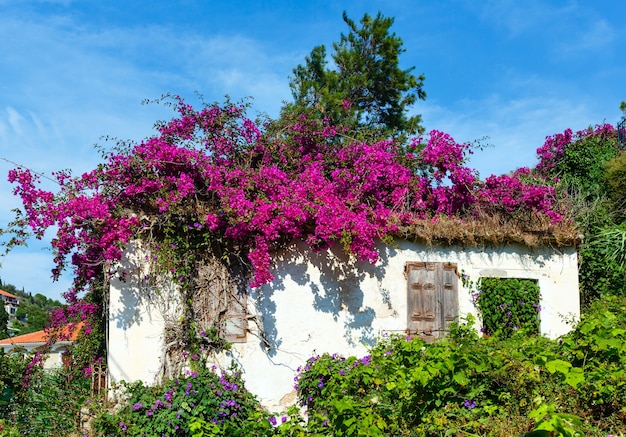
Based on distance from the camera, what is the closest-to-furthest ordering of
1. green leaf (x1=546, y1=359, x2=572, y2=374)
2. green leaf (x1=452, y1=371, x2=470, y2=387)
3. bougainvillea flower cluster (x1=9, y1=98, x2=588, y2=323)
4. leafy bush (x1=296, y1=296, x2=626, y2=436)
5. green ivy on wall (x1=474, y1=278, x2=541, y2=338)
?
green leaf (x1=546, y1=359, x2=572, y2=374) < leafy bush (x1=296, y1=296, x2=626, y2=436) < green leaf (x1=452, y1=371, x2=470, y2=387) < bougainvillea flower cluster (x1=9, y1=98, x2=588, y2=323) < green ivy on wall (x1=474, y1=278, x2=541, y2=338)

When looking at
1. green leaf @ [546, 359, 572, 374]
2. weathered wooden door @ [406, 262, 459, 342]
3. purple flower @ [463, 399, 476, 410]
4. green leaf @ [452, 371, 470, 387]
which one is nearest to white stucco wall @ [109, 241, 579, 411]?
weathered wooden door @ [406, 262, 459, 342]

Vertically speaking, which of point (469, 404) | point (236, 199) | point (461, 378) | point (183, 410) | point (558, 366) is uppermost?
point (236, 199)

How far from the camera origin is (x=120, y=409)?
24.1 ft

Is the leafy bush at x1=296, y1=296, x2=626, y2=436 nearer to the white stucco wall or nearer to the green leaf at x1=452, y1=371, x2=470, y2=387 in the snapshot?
the green leaf at x1=452, y1=371, x2=470, y2=387

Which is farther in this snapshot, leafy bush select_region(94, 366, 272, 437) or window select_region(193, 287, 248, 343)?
window select_region(193, 287, 248, 343)

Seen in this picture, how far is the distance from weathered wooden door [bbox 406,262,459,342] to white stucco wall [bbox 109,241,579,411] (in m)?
0.12

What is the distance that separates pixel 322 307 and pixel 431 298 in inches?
67.6

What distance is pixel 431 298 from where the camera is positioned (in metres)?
8.92

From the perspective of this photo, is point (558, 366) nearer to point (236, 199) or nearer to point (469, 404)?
point (469, 404)

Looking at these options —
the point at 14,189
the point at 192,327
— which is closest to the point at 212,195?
the point at 192,327

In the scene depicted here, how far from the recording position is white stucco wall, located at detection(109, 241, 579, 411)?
8117 millimetres

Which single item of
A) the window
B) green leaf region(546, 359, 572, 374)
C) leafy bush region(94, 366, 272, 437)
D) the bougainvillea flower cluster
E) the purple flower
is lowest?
leafy bush region(94, 366, 272, 437)

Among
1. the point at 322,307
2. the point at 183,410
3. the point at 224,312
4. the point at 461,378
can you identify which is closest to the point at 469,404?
the point at 461,378

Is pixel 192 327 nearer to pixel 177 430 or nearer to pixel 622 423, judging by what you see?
pixel 177 430
